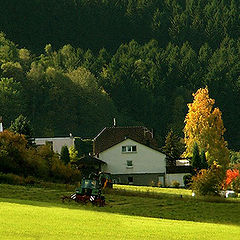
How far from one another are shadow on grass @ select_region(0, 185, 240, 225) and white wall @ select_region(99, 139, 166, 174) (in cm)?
2697

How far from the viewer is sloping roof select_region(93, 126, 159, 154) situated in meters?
76.3

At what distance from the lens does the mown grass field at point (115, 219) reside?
870 inches

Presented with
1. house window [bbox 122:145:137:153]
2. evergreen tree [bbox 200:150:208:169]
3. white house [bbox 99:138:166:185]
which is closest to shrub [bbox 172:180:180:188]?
evergreen tree [bbox 200:150:208:169]

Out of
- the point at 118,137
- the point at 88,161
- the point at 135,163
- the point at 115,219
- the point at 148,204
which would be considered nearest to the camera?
the point at 115,219

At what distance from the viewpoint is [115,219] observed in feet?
86.1

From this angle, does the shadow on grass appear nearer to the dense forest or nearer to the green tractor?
the green tractor

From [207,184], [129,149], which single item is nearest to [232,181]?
[207,184]

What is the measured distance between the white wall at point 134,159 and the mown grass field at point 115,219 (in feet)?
99.9

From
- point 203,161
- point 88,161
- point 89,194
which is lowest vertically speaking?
point 89,194

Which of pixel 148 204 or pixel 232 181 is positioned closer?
pixel 148 204

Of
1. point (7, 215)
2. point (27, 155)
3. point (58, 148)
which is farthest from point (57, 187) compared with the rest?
point (58, 148)

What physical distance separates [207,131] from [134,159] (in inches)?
278

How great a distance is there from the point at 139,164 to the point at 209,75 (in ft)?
352

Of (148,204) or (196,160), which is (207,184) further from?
(196,160)
